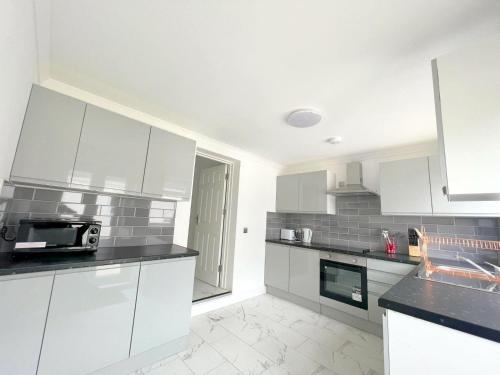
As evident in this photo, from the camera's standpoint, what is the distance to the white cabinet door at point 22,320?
1171 mm

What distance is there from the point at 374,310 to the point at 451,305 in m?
1.66

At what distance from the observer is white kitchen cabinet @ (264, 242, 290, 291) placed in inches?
127

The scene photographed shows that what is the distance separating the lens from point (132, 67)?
159cm

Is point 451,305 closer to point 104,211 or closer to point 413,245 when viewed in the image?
point 413,245

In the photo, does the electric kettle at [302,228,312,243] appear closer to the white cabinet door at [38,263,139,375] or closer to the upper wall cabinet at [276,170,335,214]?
the upper wall cabinet at [276,170,335,214]

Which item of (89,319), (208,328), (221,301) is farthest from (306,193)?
(89,319)

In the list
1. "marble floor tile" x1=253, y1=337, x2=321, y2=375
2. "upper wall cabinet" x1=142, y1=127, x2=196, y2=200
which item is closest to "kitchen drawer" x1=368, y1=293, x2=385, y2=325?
"marble floor tile" x1=253, y1=337, x2=321, y2=375

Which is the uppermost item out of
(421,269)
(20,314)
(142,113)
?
(142,113)

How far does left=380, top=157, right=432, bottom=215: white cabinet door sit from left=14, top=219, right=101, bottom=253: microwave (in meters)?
3.11

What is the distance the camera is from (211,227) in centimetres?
350

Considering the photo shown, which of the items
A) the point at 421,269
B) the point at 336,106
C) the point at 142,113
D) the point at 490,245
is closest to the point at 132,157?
the point at 142,113

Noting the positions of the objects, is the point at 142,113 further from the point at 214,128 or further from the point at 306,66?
the point at 306,66

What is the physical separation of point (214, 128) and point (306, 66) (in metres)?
1.38

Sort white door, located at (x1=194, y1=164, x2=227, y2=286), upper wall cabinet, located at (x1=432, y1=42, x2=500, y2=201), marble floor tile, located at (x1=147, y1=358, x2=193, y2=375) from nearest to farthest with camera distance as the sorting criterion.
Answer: upper wall cabinet, located at (x1=432, y1=42, x2=500, y2=201) < marble floor tile, located at (x1=147, y1=358, x2=193, y2=375) < white door, located at (x1=194, y1=164, x2=227, y2=286)
